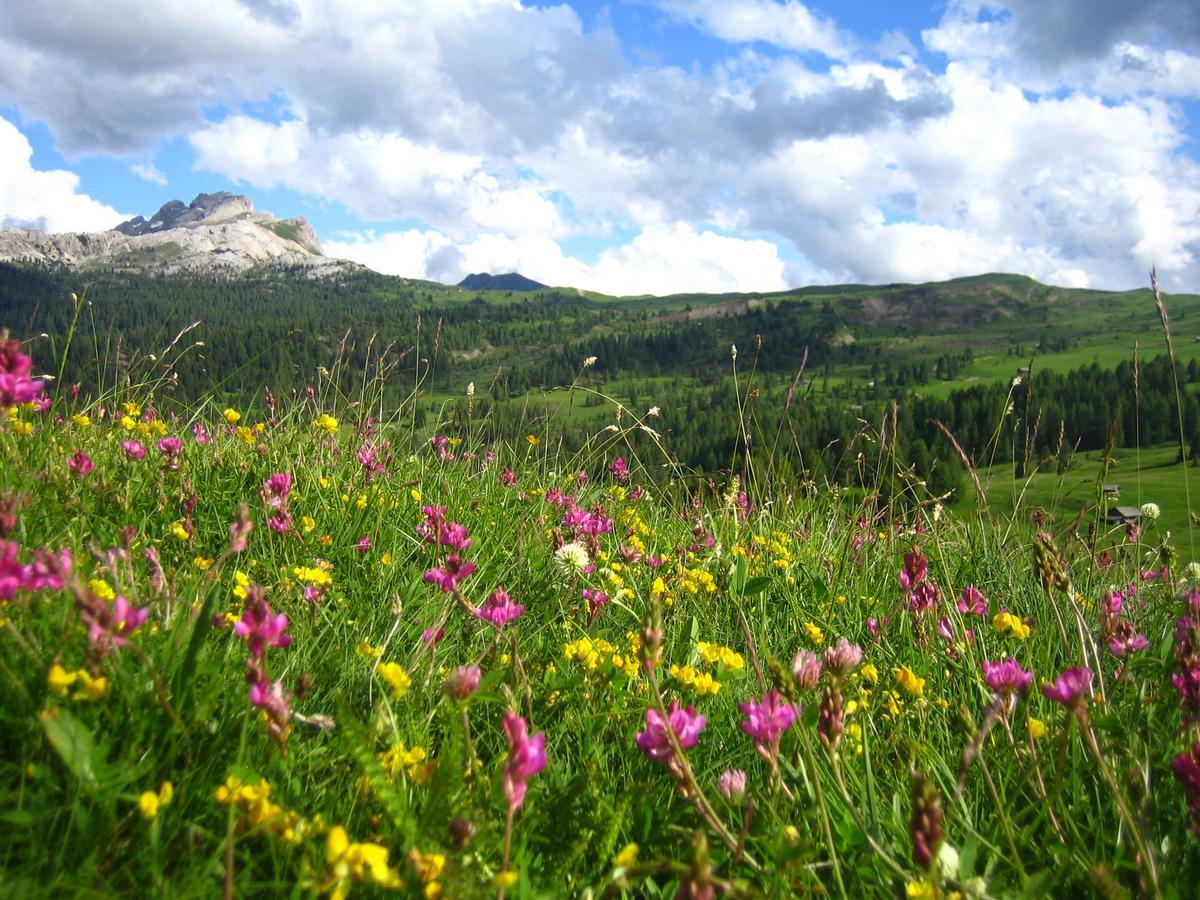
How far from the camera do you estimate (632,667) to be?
8.42 feet

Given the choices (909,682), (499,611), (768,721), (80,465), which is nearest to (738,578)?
(909,682)

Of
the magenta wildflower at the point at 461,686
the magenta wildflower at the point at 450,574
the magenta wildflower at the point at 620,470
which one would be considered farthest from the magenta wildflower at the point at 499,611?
the magenta wildflower at the point at 620,470

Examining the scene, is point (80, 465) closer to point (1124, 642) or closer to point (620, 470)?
→ point (620, 470)

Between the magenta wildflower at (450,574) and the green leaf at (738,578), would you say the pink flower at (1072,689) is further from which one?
the green leaf at (738,578)

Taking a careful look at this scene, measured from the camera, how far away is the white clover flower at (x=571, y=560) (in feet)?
11.3

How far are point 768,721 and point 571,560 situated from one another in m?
1.84

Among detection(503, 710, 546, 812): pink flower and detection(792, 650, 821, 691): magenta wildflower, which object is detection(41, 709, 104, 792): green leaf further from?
detection(792, 650, 821, 691): magenta wildflower

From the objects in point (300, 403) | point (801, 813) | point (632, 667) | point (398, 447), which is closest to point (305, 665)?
point (632, 667)

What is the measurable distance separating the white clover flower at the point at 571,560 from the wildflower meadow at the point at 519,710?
2 centimetres

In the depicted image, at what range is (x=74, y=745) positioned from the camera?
1.53m

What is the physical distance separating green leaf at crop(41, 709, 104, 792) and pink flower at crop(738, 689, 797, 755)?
4.49ft

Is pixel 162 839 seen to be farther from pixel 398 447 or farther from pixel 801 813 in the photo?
pixel 398 447

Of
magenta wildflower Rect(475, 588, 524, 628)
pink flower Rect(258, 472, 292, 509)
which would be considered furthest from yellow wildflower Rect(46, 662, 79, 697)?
pink flower Rect(258, 472, 292, 509)

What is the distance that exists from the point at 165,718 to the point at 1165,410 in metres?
168
